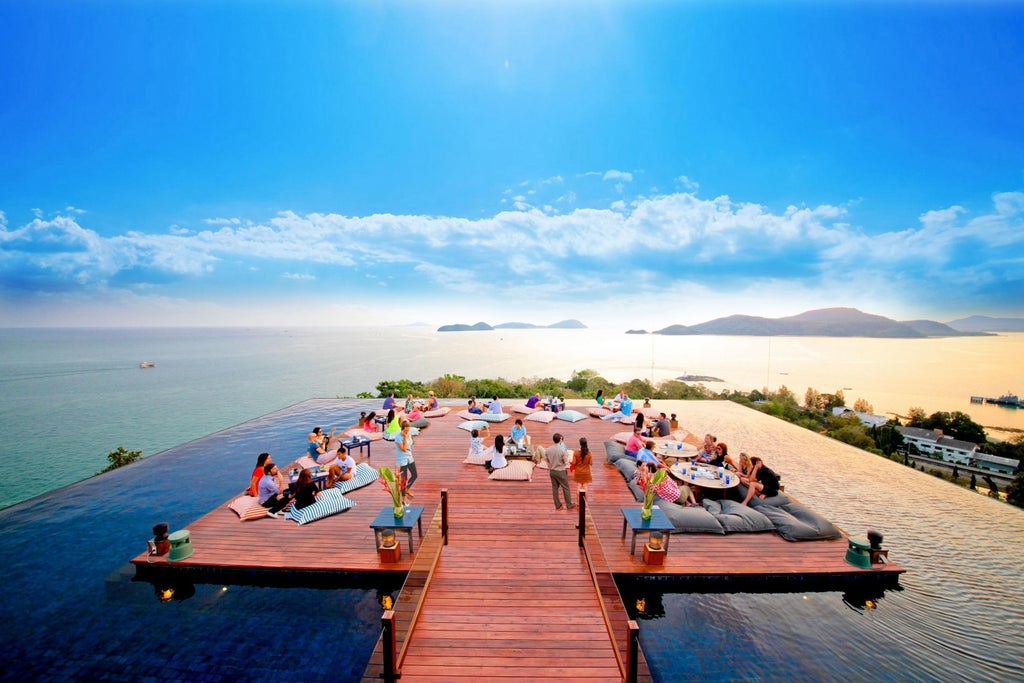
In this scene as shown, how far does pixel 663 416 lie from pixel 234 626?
42.7 feet

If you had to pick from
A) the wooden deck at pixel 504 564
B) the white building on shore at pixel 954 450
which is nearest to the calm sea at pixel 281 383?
the white building on shore at pixel 954 450

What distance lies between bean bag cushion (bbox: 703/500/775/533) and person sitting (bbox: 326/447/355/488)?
8344mm

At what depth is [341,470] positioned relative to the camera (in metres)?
9.16

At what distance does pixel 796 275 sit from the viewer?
52656 mm

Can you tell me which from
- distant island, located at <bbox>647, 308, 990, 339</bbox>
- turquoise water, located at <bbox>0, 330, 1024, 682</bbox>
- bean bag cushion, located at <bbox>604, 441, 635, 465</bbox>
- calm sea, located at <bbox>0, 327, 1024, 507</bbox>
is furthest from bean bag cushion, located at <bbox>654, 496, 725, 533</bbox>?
distant island, located at <bbox>647, 308, 990, 339</bbox>

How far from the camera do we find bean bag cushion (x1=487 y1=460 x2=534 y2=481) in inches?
336

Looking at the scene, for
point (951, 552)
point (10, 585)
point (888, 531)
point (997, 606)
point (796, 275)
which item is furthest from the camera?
point (796, 275)

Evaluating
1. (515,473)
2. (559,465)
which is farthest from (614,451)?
(559,465)

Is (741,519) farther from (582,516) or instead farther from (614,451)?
(614,451)

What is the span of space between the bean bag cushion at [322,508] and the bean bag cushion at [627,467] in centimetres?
655

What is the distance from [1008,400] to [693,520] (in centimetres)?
5169

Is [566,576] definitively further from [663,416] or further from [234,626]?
[663,416]

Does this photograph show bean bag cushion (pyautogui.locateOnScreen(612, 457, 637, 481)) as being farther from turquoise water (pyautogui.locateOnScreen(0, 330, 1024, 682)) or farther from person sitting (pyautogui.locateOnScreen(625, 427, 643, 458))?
turquoise water (pyautogui.locateOnScreen(0, 330, 1024, 682))

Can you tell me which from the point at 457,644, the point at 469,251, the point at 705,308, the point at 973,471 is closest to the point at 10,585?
the point at 457,644
